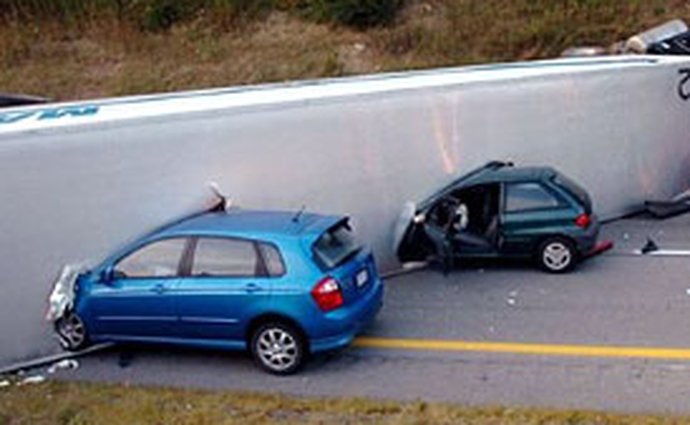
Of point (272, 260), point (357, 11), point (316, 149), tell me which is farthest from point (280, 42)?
point (272, 260)

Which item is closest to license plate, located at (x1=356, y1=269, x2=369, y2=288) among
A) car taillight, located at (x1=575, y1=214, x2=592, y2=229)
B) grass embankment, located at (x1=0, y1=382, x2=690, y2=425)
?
grass embankment, located at (x1=0, y1=382, x2=690, y2=425)

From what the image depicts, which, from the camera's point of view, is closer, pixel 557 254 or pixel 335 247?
pixel 335 247

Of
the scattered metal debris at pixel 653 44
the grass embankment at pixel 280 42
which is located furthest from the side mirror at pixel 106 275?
the scattered metal debris at pixel 653 44

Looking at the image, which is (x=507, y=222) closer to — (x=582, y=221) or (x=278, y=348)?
(x=582, y=221)

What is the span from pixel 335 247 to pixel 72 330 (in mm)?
3009

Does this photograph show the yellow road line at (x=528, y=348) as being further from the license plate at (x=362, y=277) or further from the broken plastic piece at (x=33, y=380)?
the broken plastic piece at (x=33, y=380)

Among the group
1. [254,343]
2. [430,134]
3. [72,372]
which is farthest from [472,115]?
[72,372]

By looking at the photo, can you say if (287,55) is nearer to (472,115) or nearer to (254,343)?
(472,115)

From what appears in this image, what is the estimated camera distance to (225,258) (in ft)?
33.8

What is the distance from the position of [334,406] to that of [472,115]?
6.19 metres

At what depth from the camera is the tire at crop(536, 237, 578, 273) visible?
42.5 ft

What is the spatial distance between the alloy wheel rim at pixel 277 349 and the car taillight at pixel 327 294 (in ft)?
1.59

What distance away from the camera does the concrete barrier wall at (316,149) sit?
10914mm

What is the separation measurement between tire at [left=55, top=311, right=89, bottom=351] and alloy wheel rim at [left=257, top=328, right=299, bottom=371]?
2.04m
